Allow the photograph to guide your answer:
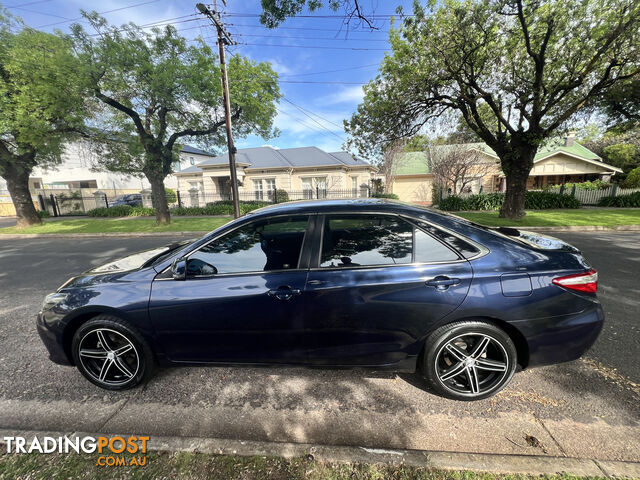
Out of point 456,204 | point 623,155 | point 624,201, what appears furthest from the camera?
point 623,155

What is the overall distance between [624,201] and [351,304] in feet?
72.8

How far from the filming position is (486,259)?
6.88 ft

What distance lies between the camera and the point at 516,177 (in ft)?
40.3

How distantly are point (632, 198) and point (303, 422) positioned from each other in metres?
22.8

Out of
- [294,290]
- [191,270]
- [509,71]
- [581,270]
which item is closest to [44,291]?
[191,270]

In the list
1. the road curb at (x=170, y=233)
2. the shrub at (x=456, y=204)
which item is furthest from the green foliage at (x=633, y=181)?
the road curb at (x=170, y=233)

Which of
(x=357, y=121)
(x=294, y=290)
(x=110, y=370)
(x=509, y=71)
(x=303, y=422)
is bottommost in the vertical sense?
(x=303, y=422)

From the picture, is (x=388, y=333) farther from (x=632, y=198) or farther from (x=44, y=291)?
(x=632, y=198)

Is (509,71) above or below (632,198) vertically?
above

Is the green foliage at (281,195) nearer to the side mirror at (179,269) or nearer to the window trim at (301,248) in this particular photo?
the window trim at (301,248)

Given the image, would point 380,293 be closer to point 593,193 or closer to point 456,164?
point 456,164

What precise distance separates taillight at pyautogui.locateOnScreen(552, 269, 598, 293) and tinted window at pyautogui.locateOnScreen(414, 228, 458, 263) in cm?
82

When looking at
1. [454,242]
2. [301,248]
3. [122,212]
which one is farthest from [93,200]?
[454,242]

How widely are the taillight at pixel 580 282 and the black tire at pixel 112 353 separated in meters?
3.47
